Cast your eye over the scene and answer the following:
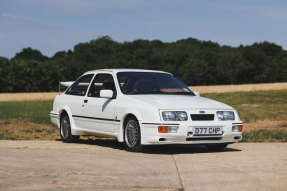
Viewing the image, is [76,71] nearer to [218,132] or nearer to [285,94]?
[285,94]

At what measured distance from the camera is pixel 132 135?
10867 mm

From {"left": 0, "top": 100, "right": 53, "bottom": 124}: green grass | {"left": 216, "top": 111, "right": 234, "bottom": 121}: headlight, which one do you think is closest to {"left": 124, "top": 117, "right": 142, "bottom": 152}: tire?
{"left": 216, "top": 111, "right": 234, "bottom": 121}: headlight

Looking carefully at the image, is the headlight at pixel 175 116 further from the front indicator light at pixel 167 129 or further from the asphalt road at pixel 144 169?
the asphalt road at pixel 144 169

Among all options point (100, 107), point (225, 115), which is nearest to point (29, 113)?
point (100, 107)

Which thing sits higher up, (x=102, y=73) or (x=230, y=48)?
(x=230, y=48)

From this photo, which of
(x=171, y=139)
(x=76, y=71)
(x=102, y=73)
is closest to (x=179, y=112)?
(x=171, y=139)

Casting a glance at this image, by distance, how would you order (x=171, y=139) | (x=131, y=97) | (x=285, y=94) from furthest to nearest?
(x=285, y=94) → (x=131, y=97) → (x=171, y=139)

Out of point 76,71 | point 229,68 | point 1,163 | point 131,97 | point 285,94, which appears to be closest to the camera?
point 1,163

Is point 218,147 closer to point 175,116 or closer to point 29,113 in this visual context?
point 175,116

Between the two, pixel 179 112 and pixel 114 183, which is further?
pixel 179 112

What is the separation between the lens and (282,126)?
19453 mm

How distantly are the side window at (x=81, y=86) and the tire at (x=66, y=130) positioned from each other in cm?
60

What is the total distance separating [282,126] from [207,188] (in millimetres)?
13487

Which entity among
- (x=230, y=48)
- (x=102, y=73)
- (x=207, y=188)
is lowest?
(x=207, y=188)
